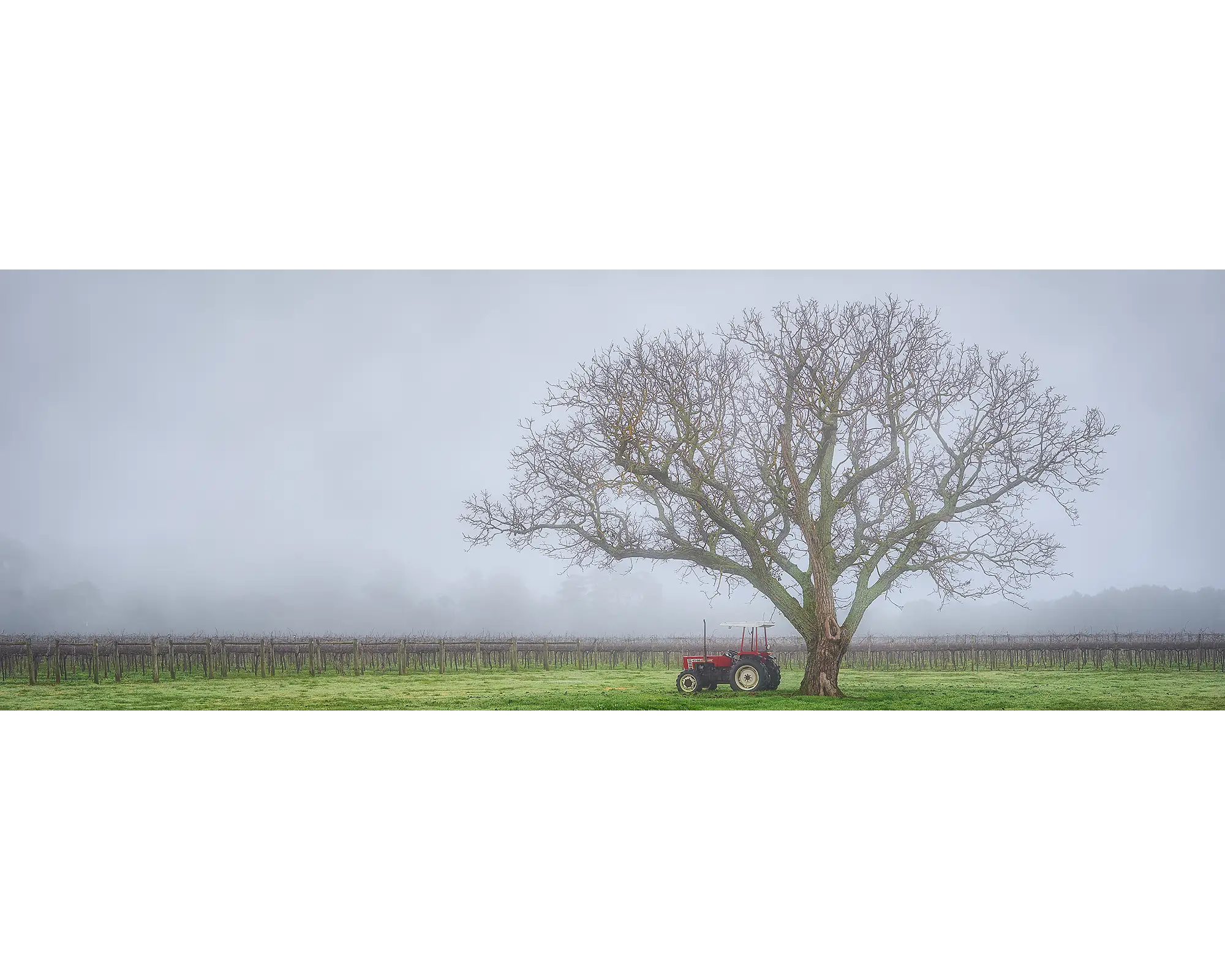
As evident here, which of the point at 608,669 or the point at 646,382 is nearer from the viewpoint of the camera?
the point at 646,382

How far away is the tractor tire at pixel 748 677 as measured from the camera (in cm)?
1377

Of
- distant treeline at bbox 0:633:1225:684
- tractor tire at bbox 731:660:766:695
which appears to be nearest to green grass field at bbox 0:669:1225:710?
tractor tire at bbox 731:660:766:695

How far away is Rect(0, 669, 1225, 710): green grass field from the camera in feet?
41.6

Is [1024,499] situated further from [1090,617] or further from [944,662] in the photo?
[944,662]

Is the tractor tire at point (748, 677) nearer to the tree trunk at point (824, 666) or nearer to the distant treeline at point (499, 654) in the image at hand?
the tree trunk at point (824, 666)

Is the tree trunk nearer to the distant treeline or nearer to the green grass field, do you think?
→ the green grass field

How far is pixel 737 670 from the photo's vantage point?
14.0 metres

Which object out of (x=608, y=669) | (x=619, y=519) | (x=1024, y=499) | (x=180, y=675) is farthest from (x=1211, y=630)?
(x=180, y=675)

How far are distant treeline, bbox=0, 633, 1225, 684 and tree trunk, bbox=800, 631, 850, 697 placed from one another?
11.0 ft

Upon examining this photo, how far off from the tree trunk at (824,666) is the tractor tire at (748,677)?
71 centimetres

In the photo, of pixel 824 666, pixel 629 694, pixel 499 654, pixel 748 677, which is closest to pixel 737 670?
pixel 748 677

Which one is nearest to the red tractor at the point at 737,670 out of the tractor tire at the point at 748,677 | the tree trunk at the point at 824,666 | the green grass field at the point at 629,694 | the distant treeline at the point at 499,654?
the tractor tire at the point at 748,677

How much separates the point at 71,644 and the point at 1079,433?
65.1 feet

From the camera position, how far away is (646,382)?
13562 mm
